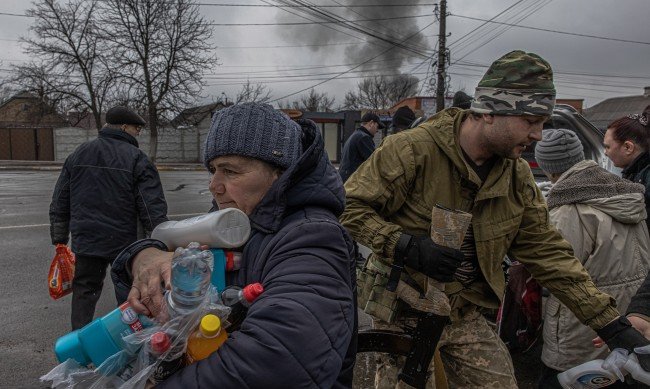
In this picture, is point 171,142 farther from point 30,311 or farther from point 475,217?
point 475,217

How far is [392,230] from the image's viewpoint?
83.7 inches

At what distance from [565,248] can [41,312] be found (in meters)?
4.64

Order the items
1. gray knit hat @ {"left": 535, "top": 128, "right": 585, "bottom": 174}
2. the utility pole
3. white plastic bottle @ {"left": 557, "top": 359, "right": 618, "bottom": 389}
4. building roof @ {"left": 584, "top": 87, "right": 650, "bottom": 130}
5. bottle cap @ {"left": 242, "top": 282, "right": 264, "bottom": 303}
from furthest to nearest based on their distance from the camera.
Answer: building roof @ {"left": 584, "top": 87, "right": 650, "bottom": 130} < the utility pole < gray knit hat @ {"left": 535, "top": 128, "right": 585, "bottom": 174} < white plastic bottle @ {"left": 557, "top": 359, "right": 618, "bottom": 389} < bottle cap @ {"left": 242, "top": 282, "right": 264, "bottom": 303}

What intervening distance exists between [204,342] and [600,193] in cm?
261

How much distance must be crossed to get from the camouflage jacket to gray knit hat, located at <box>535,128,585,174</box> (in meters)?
1.03

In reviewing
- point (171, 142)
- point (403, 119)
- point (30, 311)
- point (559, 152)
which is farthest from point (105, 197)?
point (171, 142)

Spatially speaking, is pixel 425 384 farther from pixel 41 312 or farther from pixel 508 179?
pixel 41 312

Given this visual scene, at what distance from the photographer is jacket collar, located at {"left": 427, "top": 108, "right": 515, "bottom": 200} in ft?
Result: 7.27

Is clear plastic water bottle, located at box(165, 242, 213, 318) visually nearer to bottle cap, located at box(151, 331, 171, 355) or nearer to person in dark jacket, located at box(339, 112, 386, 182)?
bottle cap, located at box(151, 331, 171, 355)

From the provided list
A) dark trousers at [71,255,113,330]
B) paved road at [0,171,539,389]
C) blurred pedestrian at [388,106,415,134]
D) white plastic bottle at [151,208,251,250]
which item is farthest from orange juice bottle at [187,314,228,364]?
blurred pedestrian at [388,106,415,134]

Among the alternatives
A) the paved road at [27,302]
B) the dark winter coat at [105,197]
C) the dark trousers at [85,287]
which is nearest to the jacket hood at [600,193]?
the paved road at [27,302]

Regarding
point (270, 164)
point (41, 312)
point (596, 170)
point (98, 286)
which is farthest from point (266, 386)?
point (41, 312)

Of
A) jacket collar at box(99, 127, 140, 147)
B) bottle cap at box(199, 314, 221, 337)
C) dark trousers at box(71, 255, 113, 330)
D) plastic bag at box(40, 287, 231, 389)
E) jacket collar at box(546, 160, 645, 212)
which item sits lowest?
dark trousers at box(71, 255, 113, 330)

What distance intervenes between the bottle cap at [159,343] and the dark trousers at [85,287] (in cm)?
321
